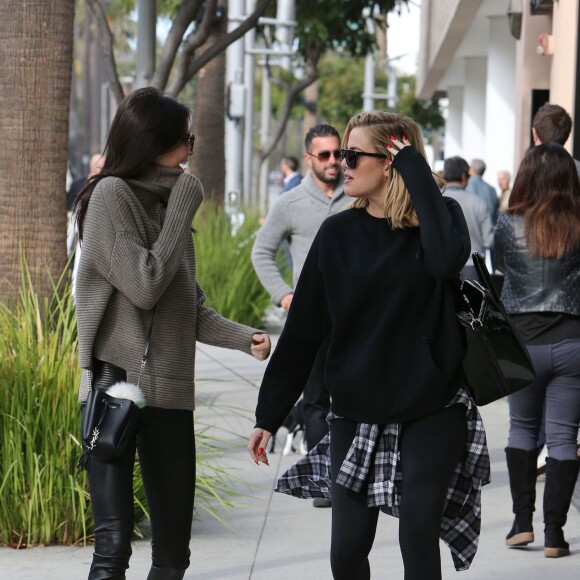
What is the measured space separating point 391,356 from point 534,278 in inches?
80.9

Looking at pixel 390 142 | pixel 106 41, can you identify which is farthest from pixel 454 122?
pixel 390 142

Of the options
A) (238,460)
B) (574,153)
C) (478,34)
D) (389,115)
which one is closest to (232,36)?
(574,153)

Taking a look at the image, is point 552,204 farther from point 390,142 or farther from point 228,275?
point 228,275

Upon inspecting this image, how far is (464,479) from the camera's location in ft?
13.1

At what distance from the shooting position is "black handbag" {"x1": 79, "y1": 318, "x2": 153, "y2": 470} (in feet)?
12.4

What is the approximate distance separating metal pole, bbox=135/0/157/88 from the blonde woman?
6046 millimetres

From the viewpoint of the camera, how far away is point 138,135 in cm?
393

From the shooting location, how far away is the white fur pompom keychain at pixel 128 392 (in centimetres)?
382

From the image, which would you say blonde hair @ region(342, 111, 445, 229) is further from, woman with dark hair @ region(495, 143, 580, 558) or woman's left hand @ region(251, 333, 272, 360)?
woman with dark hair @ region(495, 143, 580, 558)

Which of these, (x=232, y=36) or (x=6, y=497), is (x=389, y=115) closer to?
(x=6, y=497)

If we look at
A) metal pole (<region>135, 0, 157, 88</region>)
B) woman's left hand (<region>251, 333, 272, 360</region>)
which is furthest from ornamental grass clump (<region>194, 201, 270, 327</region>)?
woman's left hand (<region>251, 333, 272, 360</region>)

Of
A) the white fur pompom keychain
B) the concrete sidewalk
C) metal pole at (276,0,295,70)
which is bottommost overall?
the concrete sidewalk

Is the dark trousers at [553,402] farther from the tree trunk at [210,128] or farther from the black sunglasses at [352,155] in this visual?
the tree trunk at [210,128]

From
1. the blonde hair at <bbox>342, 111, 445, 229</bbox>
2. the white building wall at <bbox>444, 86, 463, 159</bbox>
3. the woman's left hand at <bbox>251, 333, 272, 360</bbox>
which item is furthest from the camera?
the white building wall at <bbox>444, 86, 463, 159</bbox>
